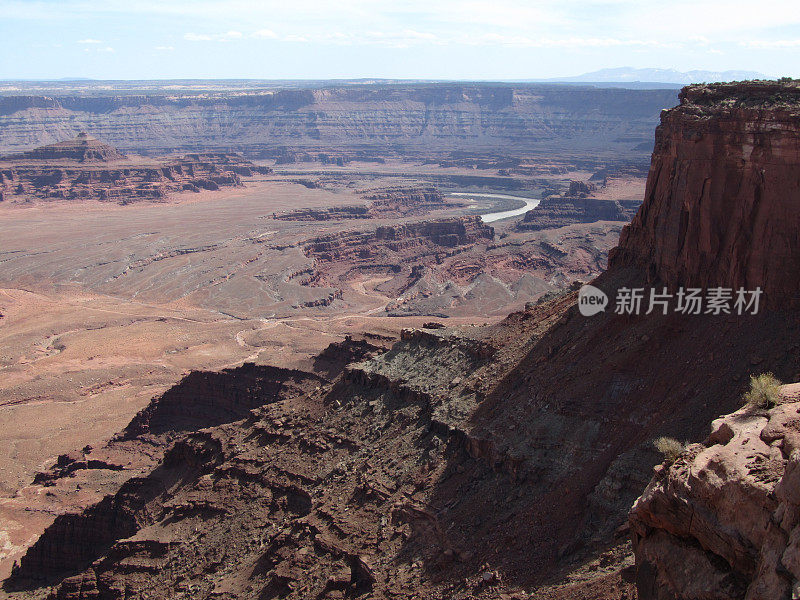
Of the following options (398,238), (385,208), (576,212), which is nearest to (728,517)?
(398,238)

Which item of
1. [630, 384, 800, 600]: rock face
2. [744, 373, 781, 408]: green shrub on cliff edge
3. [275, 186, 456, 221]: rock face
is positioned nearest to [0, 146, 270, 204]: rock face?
[275, 186, 456, 221]: rock face

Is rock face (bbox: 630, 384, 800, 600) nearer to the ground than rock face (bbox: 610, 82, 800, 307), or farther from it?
nearer to the ground

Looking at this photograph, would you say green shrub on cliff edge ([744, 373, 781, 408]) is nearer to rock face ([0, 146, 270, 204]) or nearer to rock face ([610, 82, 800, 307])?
rock face ([610, 82, 800, 307])

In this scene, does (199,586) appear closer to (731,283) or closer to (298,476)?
(298,476)

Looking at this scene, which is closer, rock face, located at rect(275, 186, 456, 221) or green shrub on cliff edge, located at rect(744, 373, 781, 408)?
green shrub on cliff edge, located at rect(744, 373, 781, 408)

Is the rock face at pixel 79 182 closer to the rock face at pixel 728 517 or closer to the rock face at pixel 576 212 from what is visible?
the rock face at pixel 576 212

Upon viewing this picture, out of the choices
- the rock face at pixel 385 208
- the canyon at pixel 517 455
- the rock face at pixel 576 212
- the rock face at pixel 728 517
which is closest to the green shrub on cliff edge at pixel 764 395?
the rock face at pixel 728 517
